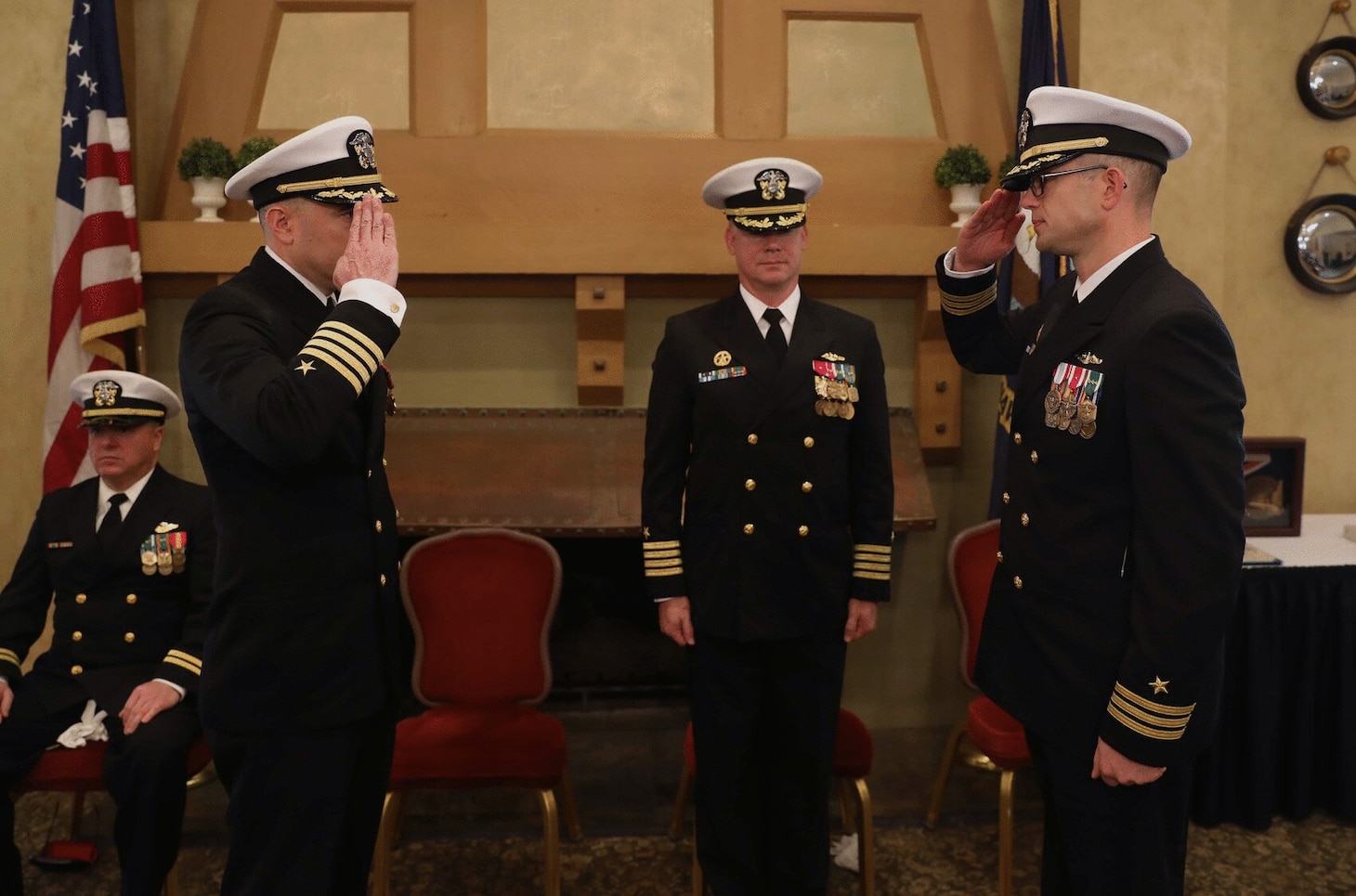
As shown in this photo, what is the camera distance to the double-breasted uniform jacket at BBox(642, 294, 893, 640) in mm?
2492

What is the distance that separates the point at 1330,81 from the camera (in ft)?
12.9

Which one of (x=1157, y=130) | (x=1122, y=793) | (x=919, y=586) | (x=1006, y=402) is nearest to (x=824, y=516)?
(x=1006, y=402)

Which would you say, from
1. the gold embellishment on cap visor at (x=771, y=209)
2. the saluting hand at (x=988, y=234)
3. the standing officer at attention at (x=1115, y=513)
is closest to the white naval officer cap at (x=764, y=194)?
the gold embellishment on cap visor at (x=771, y=209)

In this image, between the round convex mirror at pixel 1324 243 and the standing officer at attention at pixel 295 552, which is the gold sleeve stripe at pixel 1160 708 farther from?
the round convex mirror at pixel 1324 243

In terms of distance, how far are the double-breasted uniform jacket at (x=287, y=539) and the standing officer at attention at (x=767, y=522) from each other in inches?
32.1

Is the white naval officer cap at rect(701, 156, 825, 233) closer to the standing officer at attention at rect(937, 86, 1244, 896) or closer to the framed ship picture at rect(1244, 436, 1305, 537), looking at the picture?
the standing officer at attention at rect(937, 86, 1244, 896)

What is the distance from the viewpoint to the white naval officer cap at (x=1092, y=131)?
1.72m

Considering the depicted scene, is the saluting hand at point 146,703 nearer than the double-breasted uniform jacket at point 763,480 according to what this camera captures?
No

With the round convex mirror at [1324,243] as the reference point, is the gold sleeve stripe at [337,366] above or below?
below

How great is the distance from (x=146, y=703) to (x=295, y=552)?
1.21m

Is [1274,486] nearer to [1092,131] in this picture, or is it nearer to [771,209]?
[771,209]

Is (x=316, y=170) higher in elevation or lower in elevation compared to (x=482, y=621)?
higher

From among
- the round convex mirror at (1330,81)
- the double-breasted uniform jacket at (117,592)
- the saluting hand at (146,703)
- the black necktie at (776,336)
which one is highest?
the round convex mirror at (1330,81)

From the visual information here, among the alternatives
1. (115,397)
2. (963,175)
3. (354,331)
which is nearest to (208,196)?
(115,397)
